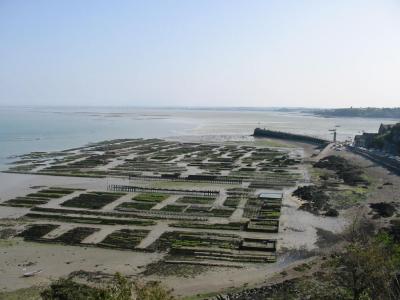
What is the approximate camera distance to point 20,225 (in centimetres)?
3709

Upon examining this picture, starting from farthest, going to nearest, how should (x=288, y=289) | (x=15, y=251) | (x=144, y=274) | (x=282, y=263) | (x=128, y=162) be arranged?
(x=128, y=162)
(x=15, y=251)
(x=282, y=263)
(x=144, y=274)
(x=288, y=289)

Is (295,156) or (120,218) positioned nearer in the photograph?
(120,218)

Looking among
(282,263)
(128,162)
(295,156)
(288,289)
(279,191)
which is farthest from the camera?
(295,156)

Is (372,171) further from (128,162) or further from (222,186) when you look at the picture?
(128,162)

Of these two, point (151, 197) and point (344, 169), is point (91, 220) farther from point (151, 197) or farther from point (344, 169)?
point (344, 169)

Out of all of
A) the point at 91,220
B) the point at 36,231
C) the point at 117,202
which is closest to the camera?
the point at 36,231

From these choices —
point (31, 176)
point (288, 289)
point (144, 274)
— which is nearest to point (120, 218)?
point (144, 274)

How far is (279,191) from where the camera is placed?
51.3 metres

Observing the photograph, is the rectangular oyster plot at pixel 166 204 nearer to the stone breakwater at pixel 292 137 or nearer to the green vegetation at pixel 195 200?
the green vegetation at pixel 195 200

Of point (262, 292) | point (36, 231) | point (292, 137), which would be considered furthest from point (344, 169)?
point (292, 137)

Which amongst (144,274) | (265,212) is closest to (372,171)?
(265,212)

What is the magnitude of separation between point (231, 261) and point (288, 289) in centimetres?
582

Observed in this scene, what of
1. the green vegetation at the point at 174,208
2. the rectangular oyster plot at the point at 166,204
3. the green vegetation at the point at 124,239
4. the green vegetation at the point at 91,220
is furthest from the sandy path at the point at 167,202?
the green vegetation at the point at 124,239

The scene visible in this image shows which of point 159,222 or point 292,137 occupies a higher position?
point 292,137
